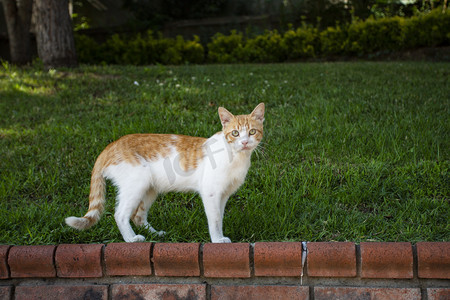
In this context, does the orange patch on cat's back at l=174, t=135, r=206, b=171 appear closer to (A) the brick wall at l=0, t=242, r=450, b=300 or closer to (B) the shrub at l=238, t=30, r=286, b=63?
(A) the brick wall at l=0, t=242, r=450, b=300

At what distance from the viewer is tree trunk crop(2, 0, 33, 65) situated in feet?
32.0

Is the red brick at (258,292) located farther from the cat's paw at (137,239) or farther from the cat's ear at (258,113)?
the cat's ear at (258,113)

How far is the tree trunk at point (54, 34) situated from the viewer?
7512mm

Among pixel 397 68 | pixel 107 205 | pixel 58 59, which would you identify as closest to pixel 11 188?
pixel 107 205

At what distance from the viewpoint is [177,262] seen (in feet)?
8.22

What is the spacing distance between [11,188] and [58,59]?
15.1ft

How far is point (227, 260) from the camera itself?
2.47 meters

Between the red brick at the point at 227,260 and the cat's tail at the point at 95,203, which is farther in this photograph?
the cat's tail at the point at 95,203

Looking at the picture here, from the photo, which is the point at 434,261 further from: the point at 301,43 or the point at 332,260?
the point at 301,43

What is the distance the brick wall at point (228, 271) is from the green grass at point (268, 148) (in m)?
0.38

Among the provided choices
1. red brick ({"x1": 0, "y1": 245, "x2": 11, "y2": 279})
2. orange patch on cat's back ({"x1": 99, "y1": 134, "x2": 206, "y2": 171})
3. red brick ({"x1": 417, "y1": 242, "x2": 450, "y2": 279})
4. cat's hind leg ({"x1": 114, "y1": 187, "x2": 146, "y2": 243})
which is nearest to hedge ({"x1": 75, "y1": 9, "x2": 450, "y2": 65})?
orange patch on cat's back ({"x1": 99, "y1": 134, "x2": 206, "y2": 171})

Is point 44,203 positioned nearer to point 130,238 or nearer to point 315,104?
point 130,238

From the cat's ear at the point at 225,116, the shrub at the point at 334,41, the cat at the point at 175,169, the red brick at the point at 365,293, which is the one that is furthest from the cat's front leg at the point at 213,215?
the shrub at the point at 334,41

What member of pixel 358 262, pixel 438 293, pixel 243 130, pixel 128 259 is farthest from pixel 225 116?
pixel 438 293
